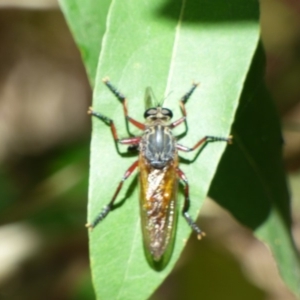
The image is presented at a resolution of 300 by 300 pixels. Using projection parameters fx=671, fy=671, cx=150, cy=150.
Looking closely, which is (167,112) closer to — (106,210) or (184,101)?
(184,101)

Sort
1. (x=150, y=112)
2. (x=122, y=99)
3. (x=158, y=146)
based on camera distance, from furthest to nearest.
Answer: (x=158, y=146) → (x=150, y=112) → (x=122, y=99)

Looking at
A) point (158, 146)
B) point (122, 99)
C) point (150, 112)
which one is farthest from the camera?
point (158, 146)

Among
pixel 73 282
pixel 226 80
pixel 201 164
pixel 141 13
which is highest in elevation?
pixel 141 13

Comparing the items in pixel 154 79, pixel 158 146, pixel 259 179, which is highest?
pixel 154 79

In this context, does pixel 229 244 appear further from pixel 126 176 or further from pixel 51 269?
pixel 126 176

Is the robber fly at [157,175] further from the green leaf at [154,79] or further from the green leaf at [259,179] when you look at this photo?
the green leaf at [259,179]

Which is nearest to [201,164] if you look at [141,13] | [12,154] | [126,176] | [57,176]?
[126,176]

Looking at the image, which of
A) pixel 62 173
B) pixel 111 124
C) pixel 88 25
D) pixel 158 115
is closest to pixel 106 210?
pixel 111 124
